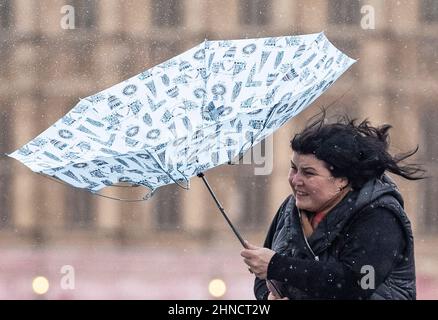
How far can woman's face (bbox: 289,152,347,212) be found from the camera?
13.9ft

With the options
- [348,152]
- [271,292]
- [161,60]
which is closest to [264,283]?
[271,292]

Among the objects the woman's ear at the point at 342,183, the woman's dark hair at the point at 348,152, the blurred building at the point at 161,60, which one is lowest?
the blurred building at the point at 161,60

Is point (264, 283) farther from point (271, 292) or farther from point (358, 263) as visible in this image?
point (358, 263)

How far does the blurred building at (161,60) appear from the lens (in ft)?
71.2

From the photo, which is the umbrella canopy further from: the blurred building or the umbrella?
the blurred building

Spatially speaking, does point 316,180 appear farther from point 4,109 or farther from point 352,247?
point 4,109

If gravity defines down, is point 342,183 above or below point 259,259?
above

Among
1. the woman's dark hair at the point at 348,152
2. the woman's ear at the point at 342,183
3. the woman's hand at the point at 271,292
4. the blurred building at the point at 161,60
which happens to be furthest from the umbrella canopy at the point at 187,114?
the blurred building at the point at 161,60

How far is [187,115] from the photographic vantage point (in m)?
4.42

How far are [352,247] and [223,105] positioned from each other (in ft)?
2.24

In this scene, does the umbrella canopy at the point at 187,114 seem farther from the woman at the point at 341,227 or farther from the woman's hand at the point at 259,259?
A: the woman's hand at the point at 259,259

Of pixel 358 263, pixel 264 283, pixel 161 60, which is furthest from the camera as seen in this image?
pixel 161 60

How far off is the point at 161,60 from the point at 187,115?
59.4 ft
